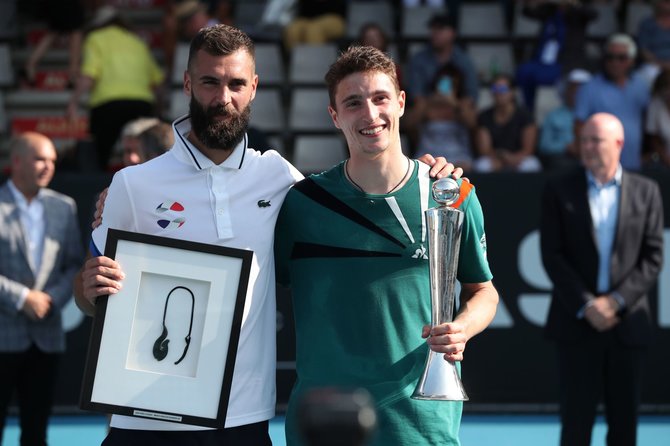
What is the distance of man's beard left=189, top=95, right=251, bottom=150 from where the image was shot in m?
3.57

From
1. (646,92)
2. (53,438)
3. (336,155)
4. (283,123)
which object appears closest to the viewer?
(53,438)

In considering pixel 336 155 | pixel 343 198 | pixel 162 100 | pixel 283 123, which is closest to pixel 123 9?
pixel 162 100

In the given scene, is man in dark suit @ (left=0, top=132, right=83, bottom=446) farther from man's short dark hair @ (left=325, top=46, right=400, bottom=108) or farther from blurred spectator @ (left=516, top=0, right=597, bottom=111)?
blurred spectator @ (left=516, top=0, right=597, bottom=111)

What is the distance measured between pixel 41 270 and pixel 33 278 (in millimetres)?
69

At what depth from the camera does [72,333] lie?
27.6ft

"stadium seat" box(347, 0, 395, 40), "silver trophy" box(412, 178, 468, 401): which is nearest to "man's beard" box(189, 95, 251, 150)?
"silver trophy" box(412, 178, 468, 401)

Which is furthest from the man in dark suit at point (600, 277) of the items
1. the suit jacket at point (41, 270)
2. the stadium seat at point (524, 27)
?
the stadium seat at point (524, 27)

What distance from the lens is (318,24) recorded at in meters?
12.3

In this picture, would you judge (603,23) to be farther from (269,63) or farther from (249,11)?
(249,11)

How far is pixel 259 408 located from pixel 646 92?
738cm

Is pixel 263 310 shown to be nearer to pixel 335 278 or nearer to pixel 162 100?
pixel 335 278

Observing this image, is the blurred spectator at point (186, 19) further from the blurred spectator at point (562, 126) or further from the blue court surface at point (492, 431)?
the blue court surface at point (492, 431)

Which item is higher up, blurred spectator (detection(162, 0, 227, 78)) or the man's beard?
blurred spectator (detection(162, 0, 227, 78))

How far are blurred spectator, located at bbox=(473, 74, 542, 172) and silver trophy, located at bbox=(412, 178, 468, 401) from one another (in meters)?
6.64
